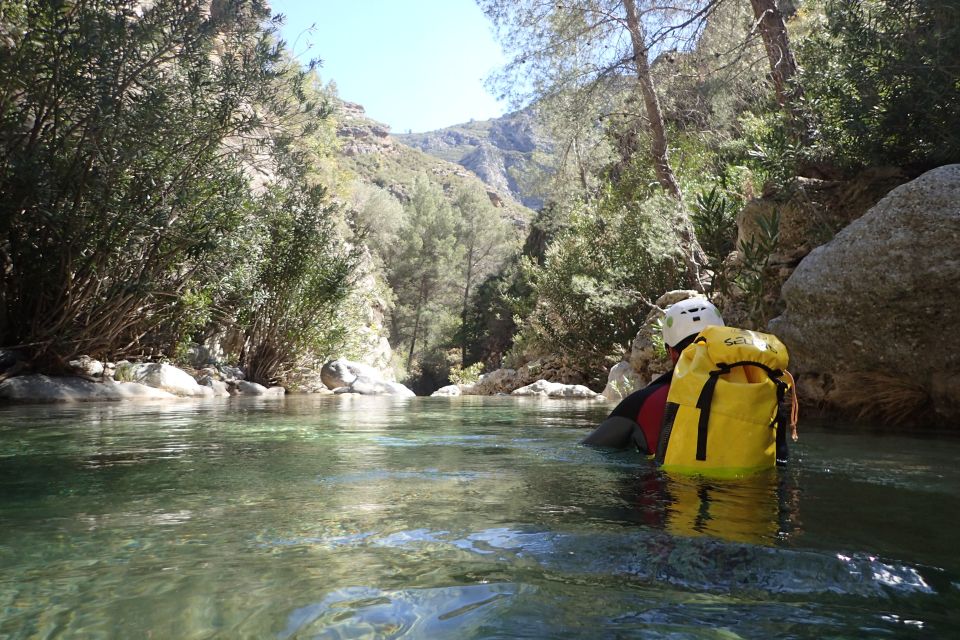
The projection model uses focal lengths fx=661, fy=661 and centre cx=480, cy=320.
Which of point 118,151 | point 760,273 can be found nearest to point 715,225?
point 760,273

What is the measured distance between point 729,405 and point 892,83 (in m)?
6.81

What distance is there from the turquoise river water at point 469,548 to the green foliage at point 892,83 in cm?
463

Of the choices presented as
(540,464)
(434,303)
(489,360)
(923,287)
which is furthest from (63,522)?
(434,303)

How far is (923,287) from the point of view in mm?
6434

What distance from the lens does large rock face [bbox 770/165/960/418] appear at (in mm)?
6344

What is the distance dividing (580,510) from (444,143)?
19037 centimetres

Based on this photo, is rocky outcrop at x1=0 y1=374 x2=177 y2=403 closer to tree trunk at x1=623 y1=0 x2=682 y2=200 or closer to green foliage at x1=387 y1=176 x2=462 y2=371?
tree trunk at x1=623 y1=0 x2=682 y2=200

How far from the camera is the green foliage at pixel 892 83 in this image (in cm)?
746

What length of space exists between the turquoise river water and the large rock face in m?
1.95

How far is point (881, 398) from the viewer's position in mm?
7699

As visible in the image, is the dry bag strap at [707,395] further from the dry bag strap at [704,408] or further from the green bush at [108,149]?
the green bush at [108,149]

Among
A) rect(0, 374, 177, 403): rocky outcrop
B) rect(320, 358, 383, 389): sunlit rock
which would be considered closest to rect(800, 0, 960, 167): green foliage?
rect(0, 374, 177, 403): rocky outcrop

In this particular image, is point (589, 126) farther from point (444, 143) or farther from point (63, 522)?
point (444, 143)

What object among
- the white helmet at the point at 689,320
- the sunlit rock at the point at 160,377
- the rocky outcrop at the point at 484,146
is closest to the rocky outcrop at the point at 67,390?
the sunlit rock at the point at 160,377
